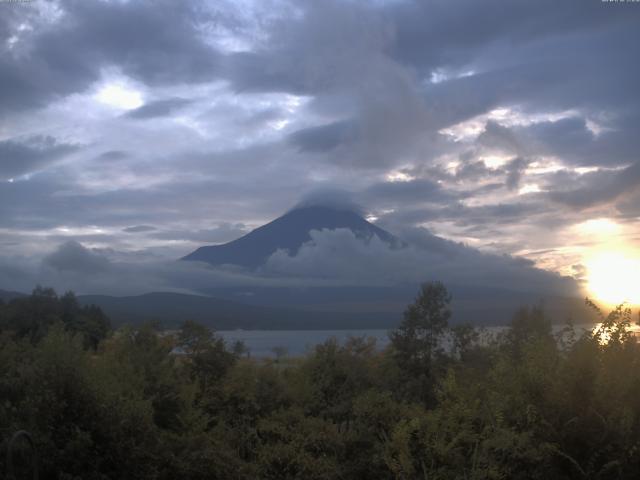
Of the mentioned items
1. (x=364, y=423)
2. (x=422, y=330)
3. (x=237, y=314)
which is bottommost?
(x=237, y=314)

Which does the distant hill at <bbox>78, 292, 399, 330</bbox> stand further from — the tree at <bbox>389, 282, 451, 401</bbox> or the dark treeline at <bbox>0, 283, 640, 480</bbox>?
the dark treeline at <bbox>0, 283, 640, 480</bbox>

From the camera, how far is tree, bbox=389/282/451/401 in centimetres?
2408

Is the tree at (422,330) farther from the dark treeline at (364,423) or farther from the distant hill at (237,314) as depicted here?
the distant hill at (237,314)

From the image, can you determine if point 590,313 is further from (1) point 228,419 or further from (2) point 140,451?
(1) point 228,419

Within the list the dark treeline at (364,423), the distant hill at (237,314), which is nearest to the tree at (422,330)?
the dark treeline at (364,423)

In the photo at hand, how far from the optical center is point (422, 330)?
80.5 feet

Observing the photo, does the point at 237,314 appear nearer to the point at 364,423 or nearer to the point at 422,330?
the point at 422,330

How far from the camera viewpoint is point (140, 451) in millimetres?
11750

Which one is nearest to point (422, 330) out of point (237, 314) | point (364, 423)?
point (364, 423)

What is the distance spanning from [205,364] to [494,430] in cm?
1343

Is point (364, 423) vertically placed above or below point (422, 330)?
below

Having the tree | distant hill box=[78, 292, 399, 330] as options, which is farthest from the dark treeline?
distant hill box=[78, 292, 399, 330]

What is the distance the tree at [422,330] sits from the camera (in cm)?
2408

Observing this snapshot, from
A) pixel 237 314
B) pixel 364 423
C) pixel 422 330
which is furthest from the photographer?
pixel 237 314
